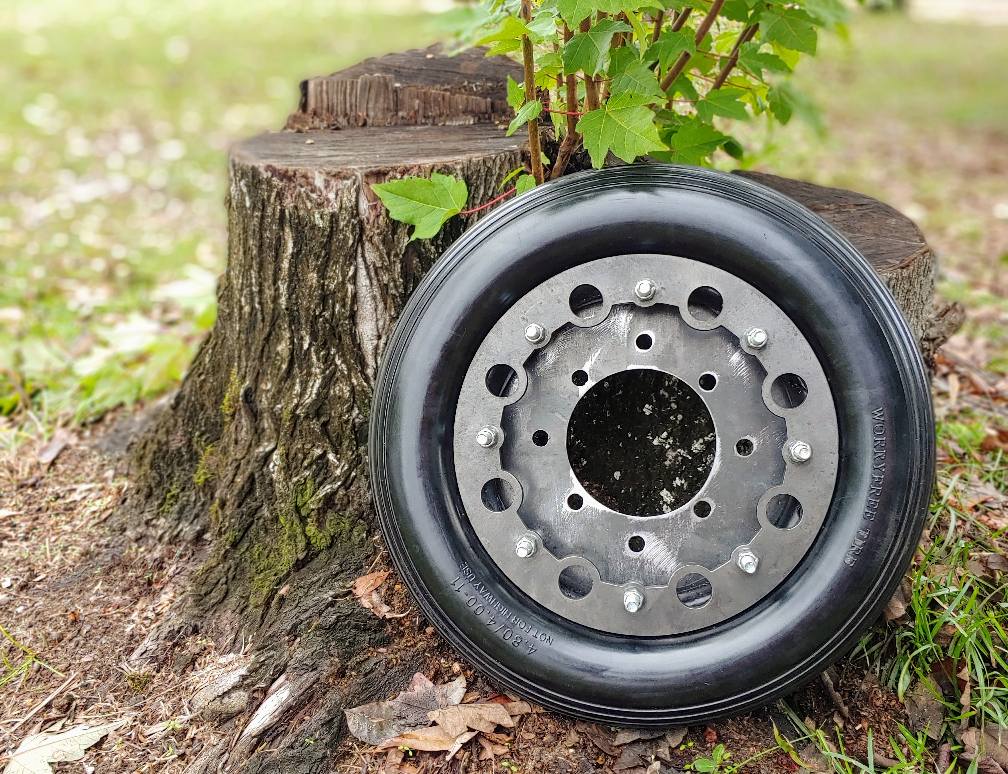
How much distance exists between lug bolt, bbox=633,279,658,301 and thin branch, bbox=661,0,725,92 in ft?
2.08

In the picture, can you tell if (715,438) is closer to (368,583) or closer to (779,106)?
(368,583)

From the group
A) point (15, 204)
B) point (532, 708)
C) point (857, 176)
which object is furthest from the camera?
point (857, 176)

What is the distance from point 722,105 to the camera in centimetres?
233

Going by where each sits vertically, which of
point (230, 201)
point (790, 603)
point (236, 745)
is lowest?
point (236, 745)

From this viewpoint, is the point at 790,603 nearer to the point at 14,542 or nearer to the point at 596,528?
the point at 596,528

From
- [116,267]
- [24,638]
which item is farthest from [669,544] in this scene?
[116,267]

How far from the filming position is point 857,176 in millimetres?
6859

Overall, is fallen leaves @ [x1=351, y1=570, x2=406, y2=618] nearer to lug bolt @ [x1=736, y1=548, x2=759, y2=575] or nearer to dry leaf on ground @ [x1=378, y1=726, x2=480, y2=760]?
dry leaf on ground @ [x1=378, y1=726, x2=480, y2=760]

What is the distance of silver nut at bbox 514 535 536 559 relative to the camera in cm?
204

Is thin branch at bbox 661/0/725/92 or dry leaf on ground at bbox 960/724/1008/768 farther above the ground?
thin branch at bbox 661/0/725/92

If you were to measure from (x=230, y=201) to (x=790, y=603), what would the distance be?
178 cm

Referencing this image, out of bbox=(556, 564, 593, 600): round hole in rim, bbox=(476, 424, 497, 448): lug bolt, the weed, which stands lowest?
the weed

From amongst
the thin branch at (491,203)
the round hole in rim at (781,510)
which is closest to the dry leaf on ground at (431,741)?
the round hole in rim at (781,510)

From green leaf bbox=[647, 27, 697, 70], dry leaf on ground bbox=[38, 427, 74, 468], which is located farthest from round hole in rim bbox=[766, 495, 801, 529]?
dry leaf on ground bbox=[38, 427, 74, 468]
